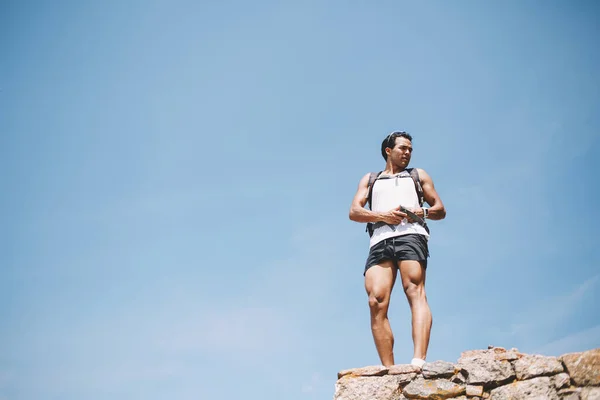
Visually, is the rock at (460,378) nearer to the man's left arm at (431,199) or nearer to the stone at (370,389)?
the stone at (370,389)

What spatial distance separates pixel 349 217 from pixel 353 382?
191 cm

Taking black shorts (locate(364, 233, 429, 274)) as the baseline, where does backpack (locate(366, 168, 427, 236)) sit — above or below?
above

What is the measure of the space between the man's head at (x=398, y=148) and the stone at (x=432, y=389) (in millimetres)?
2573

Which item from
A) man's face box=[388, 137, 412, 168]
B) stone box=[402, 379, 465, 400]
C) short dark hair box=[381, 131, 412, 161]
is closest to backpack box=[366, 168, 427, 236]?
man's face box=[388, 137, 412, 168]

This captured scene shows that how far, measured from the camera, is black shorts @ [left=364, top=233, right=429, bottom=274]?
5.10m

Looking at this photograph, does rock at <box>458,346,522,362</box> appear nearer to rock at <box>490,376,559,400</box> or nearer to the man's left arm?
rock at <box>490,376,559,400</box>

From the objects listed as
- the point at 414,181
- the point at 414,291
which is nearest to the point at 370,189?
the point at 414,181

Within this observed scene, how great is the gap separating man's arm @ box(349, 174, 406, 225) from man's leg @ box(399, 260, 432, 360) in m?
0.50

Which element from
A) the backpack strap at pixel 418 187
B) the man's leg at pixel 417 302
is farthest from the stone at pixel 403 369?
the backpack strap at pixel 418 187

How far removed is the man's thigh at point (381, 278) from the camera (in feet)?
16.3

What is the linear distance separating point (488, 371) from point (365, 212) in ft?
6.70

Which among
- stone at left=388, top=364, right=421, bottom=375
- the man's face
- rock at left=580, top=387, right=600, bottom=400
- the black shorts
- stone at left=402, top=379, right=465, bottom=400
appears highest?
the man's face

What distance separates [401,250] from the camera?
5.12 m

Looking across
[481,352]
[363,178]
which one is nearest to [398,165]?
[363,178]
